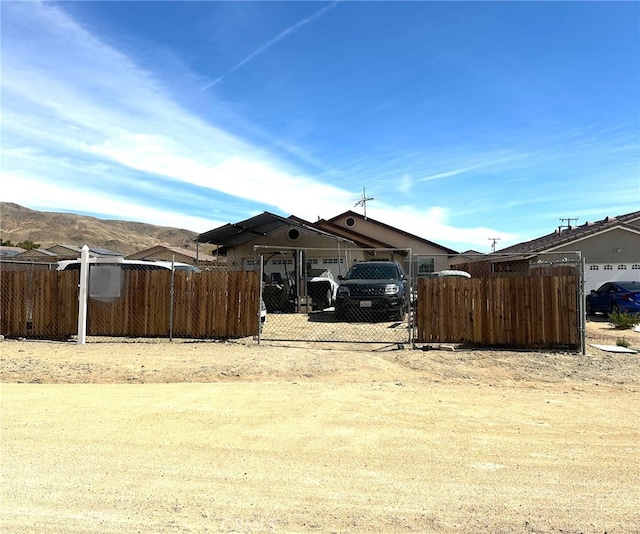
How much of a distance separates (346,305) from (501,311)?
499 cm

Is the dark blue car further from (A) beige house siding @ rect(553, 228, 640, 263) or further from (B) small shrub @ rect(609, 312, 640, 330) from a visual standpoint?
(A) beige house siding @ rect(553, 228, 640, 263)

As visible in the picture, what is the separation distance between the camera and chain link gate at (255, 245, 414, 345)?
11586 mm

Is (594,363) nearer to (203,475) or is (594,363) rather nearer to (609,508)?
(609,508)

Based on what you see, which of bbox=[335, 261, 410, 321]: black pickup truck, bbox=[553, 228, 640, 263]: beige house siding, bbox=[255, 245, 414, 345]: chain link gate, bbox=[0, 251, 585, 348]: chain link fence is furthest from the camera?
bbox=[553, 228, 640, 263]: beige house siding

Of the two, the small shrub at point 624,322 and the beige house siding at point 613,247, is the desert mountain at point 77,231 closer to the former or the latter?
the beige house siding at point 613,247

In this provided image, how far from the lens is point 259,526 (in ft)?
10.6

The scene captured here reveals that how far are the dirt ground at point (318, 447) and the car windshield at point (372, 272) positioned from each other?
591cm

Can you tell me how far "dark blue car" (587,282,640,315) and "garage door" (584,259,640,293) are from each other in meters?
7.21

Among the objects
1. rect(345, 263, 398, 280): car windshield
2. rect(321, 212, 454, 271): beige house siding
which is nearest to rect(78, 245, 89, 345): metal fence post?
rect(345, 263, 398, 280): car windshield

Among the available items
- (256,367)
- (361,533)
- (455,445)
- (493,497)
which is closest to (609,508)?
(493,497)

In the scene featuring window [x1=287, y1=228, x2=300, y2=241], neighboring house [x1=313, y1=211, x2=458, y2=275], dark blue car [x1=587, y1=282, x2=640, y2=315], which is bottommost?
dark blue car [x1=587, y1=282, x2=640, y2=315]

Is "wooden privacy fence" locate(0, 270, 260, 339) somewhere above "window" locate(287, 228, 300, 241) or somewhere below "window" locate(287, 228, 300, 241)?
below

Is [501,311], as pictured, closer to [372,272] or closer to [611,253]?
[372,272]

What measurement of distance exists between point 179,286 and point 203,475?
7.42 metres
